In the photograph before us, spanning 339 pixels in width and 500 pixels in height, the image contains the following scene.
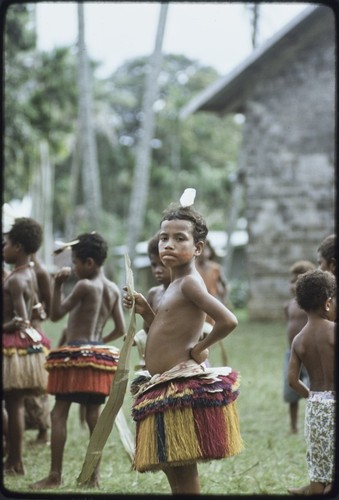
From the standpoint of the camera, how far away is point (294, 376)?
12.7 feet

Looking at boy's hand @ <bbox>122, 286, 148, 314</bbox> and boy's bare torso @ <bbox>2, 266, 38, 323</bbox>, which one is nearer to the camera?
boy's hand @ <bbox>122, 286, 148, 314</bbox>

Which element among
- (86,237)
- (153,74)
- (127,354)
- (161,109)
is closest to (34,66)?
(153,74)

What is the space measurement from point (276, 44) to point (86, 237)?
11.5m

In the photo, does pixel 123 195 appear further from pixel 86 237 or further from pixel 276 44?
pixel 86 237

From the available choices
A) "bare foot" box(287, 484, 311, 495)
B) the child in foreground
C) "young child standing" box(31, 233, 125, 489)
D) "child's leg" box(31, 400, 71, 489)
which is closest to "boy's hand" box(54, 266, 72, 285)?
"young child standing" box(31, 233, 125, 489)

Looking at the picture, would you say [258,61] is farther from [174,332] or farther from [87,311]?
[174,332]

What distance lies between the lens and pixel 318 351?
12.4ft

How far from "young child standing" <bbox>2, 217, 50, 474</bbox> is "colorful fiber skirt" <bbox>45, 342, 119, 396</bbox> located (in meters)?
0.27

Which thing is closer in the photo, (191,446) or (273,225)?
(191,446)

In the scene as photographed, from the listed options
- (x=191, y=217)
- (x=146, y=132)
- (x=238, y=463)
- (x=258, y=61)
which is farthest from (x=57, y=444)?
(x=258, y=61)

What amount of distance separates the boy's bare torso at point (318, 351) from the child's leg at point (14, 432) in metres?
1.83

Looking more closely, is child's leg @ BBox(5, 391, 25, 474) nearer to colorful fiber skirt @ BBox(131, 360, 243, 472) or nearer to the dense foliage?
colorful fiber skirt @ BBox(131, 360, 243, 472)

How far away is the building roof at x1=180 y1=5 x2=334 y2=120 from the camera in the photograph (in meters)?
14.7

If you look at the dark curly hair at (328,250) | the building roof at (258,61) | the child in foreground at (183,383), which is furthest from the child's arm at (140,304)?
the building roof at (258,61)
